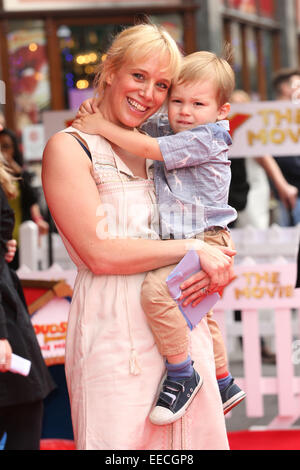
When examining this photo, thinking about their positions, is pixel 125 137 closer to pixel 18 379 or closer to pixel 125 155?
pixel 125 155

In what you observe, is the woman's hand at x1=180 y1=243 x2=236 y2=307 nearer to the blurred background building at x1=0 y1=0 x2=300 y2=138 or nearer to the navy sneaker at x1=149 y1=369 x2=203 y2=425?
the navy sneaker at x1=149 y1=369 x2=203 y2=425

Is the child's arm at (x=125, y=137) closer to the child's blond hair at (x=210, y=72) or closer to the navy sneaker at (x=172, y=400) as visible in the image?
the child's blond hair at (x=210, y=72)

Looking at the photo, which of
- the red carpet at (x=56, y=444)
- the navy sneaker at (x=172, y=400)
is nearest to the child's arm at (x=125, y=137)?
the navy sneaker at (x=172, y=400)

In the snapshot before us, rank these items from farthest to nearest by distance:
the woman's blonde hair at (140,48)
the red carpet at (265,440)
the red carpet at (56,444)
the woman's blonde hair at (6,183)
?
the red carpet at (265,440) < the red carpet at (56,444) < the woman's blonde hair at (6,183) < the woman's blonde hair at (140,48)

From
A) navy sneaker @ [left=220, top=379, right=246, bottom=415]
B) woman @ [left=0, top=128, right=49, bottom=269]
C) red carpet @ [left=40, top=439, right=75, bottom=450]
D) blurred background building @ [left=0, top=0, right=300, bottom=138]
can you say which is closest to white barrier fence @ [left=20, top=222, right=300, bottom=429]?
red carpet @ [left=40, top=439, right=75, bottom=450]

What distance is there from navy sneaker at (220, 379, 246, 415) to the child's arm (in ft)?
2.84

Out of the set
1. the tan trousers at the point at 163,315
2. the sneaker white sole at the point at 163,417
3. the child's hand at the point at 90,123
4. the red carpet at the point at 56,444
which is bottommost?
the red carpet at the point at 56,444

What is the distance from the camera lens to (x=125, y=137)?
2.63 meters

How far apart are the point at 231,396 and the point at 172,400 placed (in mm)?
499

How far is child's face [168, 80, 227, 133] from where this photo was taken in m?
2.75

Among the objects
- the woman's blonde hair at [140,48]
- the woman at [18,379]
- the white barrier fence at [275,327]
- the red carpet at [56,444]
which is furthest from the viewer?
the white barrier fence at [275,327]

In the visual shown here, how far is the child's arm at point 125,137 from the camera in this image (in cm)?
262

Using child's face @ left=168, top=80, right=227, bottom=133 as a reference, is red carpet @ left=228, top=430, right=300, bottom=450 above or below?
below

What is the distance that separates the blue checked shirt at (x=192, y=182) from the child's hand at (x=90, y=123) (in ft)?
0.65
